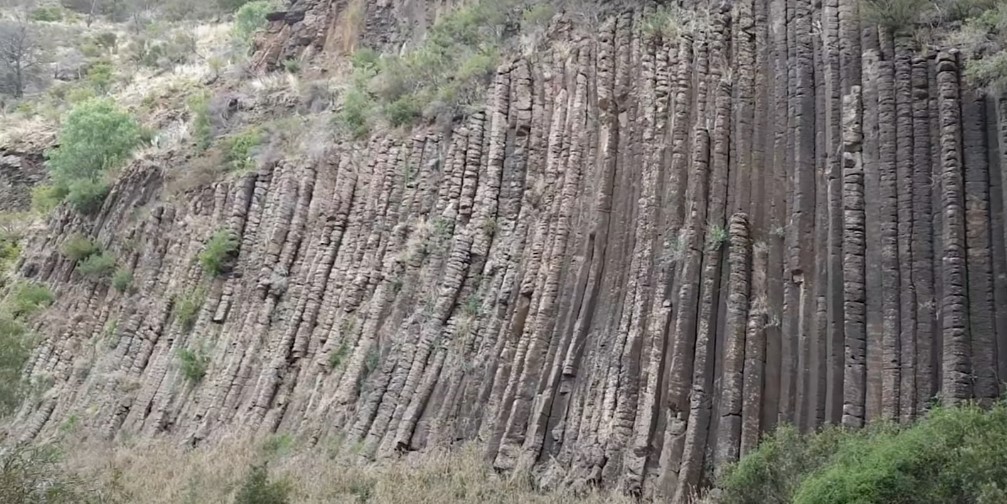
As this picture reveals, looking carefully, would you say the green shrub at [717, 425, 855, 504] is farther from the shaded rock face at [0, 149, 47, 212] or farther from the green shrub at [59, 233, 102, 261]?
the shaded rock face at [0, 149, 47, 212]

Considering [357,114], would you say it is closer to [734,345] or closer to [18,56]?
[734,345]

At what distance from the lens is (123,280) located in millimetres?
20078

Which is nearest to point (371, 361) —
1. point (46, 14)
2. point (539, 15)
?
point (539, 15)

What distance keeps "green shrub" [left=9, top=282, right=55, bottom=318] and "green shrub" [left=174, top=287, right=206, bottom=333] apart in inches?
221

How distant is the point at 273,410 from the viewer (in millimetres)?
14773

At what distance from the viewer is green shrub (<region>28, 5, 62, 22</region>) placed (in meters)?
48.5

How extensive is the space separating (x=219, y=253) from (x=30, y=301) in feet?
23.0

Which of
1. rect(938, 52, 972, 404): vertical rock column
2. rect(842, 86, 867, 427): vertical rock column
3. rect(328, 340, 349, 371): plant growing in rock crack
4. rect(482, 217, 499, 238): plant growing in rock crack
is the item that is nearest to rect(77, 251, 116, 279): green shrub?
rect(328, 340, 349, 371): plant growing in rock crack

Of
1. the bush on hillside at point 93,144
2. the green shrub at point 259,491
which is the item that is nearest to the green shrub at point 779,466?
the green shrub at point 259,491

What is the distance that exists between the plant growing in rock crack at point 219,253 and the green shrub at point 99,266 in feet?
13.2

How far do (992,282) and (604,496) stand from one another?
15.5 feet

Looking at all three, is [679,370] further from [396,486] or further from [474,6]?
[474,6]

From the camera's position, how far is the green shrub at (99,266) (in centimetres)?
2092

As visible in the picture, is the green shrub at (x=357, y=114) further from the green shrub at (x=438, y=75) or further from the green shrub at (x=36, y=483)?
the green shrub at (x=36, y=483)
